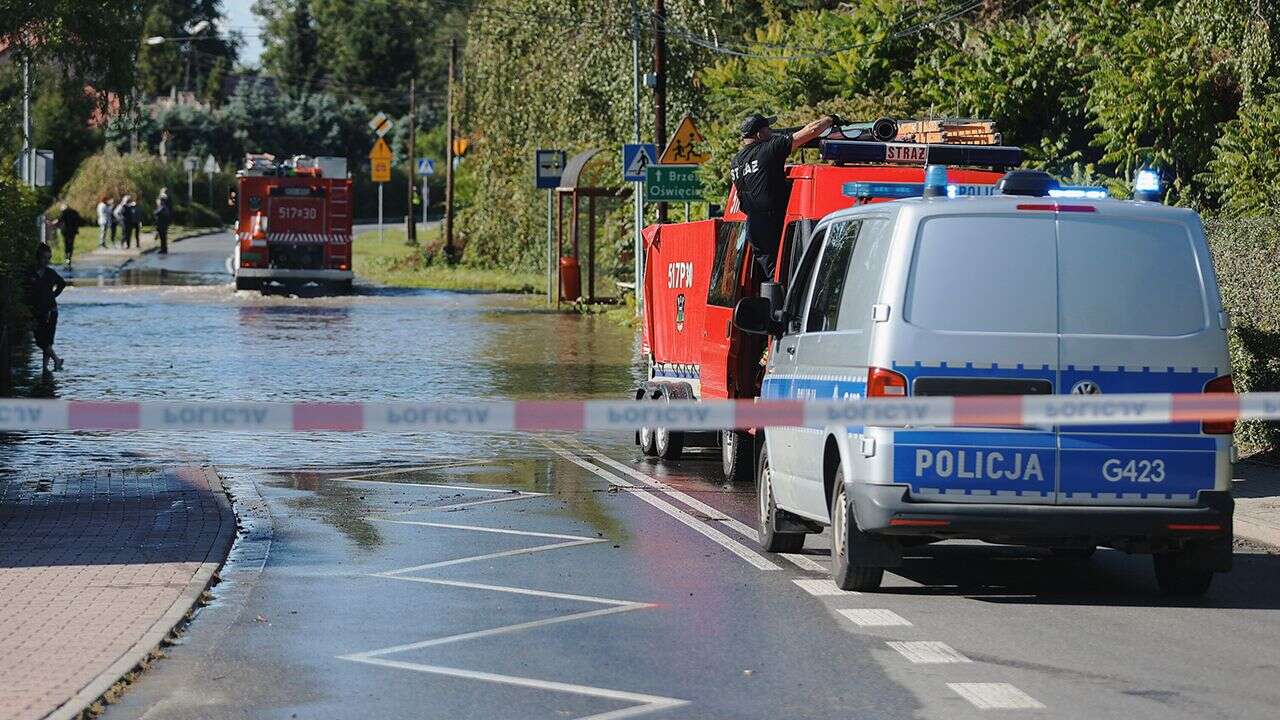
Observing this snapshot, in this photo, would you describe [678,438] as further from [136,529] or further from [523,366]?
[523,366]

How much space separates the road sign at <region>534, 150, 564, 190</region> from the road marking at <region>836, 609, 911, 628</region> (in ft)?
100

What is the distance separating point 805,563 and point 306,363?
15.8m

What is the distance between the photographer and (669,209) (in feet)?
118

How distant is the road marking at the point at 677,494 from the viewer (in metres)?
12.3

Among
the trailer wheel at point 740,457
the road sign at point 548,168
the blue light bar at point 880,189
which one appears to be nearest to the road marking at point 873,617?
the blue light bar at point 880,189

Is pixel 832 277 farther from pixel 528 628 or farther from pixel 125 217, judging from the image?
pixel 125 217

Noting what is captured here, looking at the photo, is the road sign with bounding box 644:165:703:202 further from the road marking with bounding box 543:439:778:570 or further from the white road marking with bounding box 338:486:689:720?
the white road marking with bounding box 338:486:689:720

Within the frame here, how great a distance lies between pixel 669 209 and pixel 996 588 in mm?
26180

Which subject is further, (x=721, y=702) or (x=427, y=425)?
(x=427, y=425)

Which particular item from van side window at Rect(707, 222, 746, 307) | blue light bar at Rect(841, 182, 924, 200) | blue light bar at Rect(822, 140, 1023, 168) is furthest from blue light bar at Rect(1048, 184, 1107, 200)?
van side window at Rect(707, 222, 746, 307)

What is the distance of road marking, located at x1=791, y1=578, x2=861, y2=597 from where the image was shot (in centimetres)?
985

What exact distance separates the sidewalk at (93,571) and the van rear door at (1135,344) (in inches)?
167

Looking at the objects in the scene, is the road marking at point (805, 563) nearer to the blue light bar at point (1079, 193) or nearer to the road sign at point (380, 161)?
the blue light bar at point (1079, 193)

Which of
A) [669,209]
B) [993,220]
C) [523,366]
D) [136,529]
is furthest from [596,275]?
[993,220]
